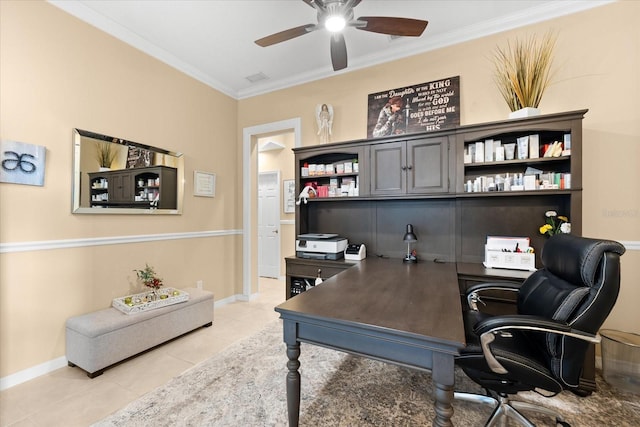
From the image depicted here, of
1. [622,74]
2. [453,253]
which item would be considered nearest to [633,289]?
[453,253]

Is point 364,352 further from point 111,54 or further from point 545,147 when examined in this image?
point 111,54

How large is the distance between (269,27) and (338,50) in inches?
35.1

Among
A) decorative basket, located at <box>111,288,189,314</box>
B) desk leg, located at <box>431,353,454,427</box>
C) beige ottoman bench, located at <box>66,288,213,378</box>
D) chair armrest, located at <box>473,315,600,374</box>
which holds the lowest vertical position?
beige ottoman bench, located at <box>66,288,213,378</box>

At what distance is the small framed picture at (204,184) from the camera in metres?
3.45

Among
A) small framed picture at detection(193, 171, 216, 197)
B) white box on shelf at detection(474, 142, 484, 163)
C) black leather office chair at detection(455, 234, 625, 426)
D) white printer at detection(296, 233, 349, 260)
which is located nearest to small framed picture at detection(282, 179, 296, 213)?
small framed picture at detection(193, 171, 216, 197)

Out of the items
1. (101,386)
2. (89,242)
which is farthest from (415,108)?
(101,386)

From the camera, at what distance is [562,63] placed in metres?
2.33

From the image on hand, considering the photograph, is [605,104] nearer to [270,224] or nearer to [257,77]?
[257,77]

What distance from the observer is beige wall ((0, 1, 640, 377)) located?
6.68ft

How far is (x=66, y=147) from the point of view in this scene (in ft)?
7.56

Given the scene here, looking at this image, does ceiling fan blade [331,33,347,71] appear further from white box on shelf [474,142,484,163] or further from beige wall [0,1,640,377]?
white box on shelf [474,142,484,163]

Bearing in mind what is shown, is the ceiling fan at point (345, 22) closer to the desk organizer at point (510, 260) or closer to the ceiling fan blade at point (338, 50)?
the ceiling fan blade at point (338, 50)

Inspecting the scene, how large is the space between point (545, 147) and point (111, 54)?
3983 mm

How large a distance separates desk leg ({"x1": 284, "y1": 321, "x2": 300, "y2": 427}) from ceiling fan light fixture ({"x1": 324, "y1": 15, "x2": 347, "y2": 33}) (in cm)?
196
